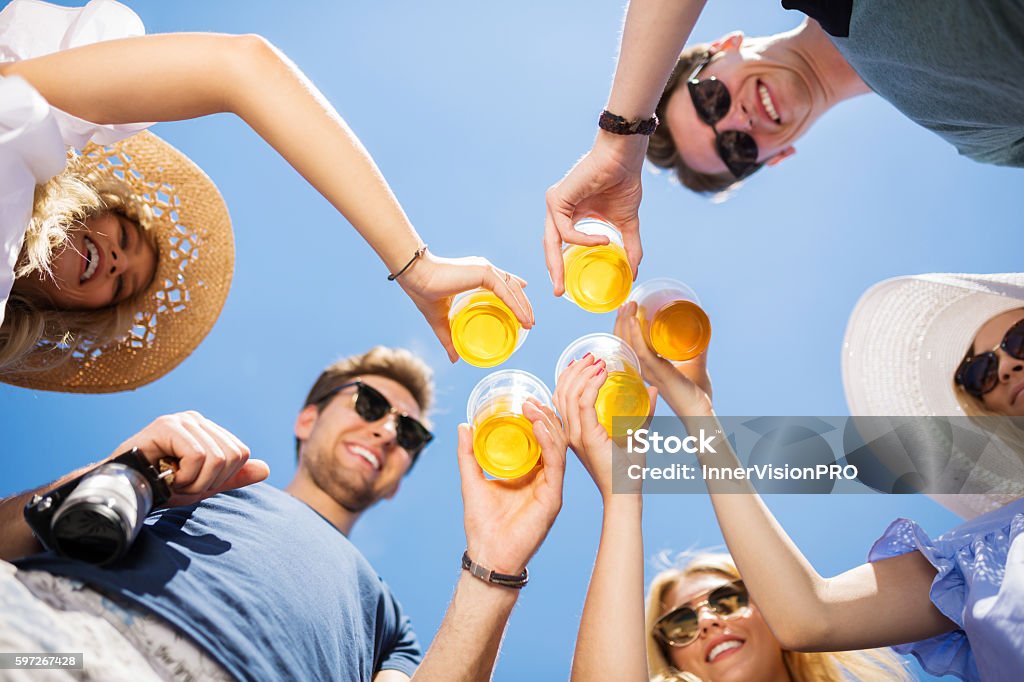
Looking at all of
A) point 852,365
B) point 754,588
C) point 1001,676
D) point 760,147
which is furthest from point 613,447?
point 760,147

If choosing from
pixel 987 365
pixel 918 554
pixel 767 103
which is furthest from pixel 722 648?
pixel 767 103

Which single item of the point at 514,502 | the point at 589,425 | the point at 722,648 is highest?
the point at 589,425

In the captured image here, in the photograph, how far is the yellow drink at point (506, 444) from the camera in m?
1.98

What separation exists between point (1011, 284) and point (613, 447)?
154 centimetres

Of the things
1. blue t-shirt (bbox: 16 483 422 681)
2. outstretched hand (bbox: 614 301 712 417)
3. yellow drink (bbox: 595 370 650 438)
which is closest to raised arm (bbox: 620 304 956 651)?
outstretched hand (bbox: 614 301 712 417)

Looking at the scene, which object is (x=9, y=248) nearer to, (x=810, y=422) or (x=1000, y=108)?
(x=1000, y=108)

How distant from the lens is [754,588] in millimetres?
2113

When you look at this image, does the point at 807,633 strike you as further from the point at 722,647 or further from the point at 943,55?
the point at 943,55

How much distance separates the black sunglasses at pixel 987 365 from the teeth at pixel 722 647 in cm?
132

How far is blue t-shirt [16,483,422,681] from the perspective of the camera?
1.64 metres

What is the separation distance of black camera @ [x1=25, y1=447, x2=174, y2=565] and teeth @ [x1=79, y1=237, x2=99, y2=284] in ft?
3.71

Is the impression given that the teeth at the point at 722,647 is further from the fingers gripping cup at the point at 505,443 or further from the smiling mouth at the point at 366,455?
the smiling mouth at the point at 366,455

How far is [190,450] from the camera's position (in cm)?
171

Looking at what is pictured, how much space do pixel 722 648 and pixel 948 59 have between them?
7.42 ft
